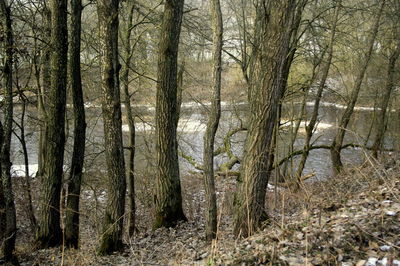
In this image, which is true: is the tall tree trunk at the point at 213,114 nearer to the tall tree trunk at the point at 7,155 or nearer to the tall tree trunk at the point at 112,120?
the tall tree trunk at the point at 112,120

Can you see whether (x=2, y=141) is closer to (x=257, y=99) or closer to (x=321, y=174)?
(x=257, y=99)

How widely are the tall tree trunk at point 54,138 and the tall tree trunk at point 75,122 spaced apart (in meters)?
0.22

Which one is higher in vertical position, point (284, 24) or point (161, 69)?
point (284, 24)

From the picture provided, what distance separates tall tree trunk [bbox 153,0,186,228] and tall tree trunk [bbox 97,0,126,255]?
1.09 m

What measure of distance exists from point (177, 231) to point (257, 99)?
11.6ft

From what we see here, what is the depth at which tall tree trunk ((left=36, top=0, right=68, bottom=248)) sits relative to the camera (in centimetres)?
697

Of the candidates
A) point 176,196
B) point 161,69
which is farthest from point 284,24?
point 176,196

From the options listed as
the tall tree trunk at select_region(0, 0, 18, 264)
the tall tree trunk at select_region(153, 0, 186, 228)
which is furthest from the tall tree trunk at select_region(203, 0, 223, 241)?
the tall tree trunk at select_region(0, 0, 18, 264)

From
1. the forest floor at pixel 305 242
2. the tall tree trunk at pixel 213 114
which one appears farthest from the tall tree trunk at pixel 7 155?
the tall tree trunk at pixel 213 114

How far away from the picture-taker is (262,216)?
6020mm

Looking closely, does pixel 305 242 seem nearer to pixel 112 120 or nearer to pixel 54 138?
pixel 112 120

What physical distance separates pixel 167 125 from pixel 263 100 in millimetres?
2628

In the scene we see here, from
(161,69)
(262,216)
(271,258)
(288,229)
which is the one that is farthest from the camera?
(161,69)

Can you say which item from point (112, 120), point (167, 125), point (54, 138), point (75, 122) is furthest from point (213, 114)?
point (54, 138)
